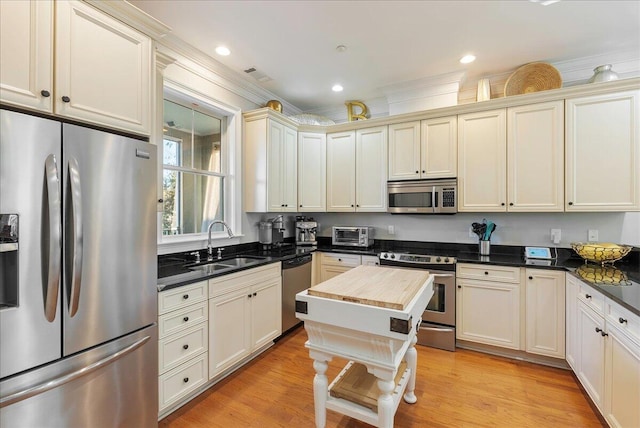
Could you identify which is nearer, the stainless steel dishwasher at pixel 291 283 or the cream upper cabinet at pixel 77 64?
the cream upper cabinet at pixel 77 64

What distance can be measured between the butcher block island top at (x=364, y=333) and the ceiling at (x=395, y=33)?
2.06 metres

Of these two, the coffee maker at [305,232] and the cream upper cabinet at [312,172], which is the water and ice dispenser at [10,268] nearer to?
the cream upper cabinet at [312,172]

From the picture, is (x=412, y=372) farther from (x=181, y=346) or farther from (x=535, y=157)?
(x=535, y=157)

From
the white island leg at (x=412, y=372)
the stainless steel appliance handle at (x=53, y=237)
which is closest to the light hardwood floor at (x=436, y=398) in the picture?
the white island leg at (x=412, y=372)

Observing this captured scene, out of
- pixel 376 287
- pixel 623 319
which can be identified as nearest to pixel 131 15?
pixel 376 287

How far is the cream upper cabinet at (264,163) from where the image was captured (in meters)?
3.40

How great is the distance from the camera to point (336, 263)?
12.1ft

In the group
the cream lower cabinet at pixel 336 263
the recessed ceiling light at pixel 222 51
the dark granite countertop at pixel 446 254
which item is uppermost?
the recessed ceiling light at pixel 222 51

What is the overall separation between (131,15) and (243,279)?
6.55 ft

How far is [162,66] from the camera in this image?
2094 millimetres

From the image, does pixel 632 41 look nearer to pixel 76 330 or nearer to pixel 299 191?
pixel 299 191

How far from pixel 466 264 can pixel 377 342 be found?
1.88 metres

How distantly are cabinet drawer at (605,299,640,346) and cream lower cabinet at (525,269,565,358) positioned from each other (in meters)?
0.88

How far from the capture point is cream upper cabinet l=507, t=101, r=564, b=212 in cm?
282
